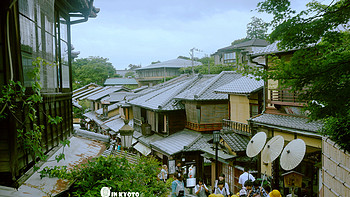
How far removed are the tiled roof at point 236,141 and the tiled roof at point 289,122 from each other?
213cm

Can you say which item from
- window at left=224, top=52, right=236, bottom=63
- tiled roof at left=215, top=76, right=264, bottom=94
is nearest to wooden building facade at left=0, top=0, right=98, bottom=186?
tiled roof at left=215, top=76, right=264, bottom=94

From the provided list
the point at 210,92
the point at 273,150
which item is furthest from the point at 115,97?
the point at 273,150

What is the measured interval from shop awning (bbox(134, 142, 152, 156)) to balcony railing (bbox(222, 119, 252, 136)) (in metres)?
8.15

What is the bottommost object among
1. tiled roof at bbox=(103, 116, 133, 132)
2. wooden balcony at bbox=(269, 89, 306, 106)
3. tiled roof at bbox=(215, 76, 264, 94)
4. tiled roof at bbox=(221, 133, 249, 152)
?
tiled roof at bbox=(103, 116, 133, 132)

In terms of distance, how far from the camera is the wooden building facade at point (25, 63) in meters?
4.18

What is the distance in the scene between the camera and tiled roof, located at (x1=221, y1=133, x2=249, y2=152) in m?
16.6

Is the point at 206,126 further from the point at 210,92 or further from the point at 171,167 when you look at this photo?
the point at 171,167

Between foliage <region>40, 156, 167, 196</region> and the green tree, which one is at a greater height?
the green tree

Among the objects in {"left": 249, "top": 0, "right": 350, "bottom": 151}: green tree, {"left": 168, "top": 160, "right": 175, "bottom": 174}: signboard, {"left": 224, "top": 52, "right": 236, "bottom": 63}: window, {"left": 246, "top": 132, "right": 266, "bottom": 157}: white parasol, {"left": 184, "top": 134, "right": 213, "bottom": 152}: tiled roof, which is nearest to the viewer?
{"left": 249, "top": 0, "right": 350, "bottom": 151}: green tree

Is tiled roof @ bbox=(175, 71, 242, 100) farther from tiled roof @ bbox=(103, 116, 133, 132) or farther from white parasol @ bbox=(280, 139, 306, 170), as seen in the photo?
tiled roof @ bbox=(103, 116, 133, 132)

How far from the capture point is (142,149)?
2691 centimetres

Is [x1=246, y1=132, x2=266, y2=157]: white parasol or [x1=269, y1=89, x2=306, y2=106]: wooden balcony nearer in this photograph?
[x1=246, y1=132, x2=266, y2=157]: white parasol

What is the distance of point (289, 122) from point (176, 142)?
34.7 ft

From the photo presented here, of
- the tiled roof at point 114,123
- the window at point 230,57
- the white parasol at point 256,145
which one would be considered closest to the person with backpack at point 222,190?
the white parasol at point 256,145
